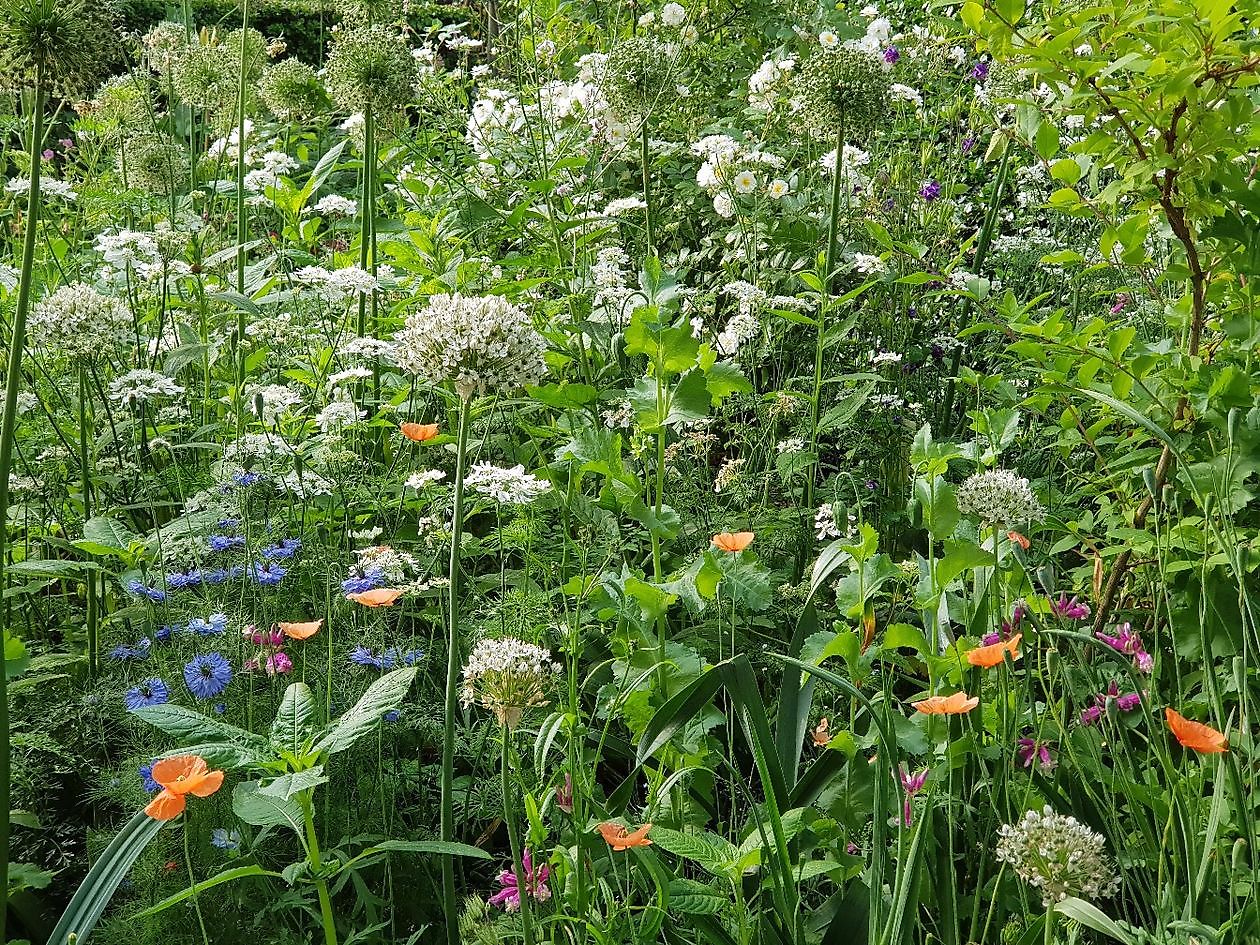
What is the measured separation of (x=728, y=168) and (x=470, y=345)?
1805mm

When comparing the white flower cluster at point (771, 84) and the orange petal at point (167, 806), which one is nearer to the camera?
the orange petal at point (167, 806)

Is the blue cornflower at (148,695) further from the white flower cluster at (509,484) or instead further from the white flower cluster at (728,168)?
the white flower cluster at (728,168)

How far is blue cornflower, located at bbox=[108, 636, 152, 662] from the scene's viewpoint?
191 centimetres

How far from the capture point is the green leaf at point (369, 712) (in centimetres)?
133

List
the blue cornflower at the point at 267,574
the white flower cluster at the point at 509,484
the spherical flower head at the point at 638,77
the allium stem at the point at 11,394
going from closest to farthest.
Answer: the allium stem at the point at 11,394 < the white flower cluster at the point at 509,484 < the blue cornflower at the point at 267,574 < the spherical flower head at the point at 638,77

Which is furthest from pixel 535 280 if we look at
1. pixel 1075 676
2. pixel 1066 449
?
pixel 1075 676

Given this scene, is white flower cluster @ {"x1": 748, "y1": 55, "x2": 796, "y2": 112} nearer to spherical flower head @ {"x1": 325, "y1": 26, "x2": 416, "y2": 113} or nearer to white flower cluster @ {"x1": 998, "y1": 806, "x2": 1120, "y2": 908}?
spherical flower head @ {"x1": 325, "y1": 26, "x2": 416, "y2": 113}

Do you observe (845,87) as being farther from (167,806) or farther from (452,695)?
(167,806)

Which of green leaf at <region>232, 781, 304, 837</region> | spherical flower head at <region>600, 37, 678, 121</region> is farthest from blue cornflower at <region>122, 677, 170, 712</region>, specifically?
spherical flower head at <region>600, 37, 678, 121</region>

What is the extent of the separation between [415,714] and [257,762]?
0.71 m

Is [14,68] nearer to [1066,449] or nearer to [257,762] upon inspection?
[257,762]

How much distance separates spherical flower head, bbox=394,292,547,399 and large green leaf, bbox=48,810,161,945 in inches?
24.4

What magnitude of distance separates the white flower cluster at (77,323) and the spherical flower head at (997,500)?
5.45 feet

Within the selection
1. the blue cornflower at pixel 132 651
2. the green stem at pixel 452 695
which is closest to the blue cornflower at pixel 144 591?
the blue cornflower at pixel 132 651
